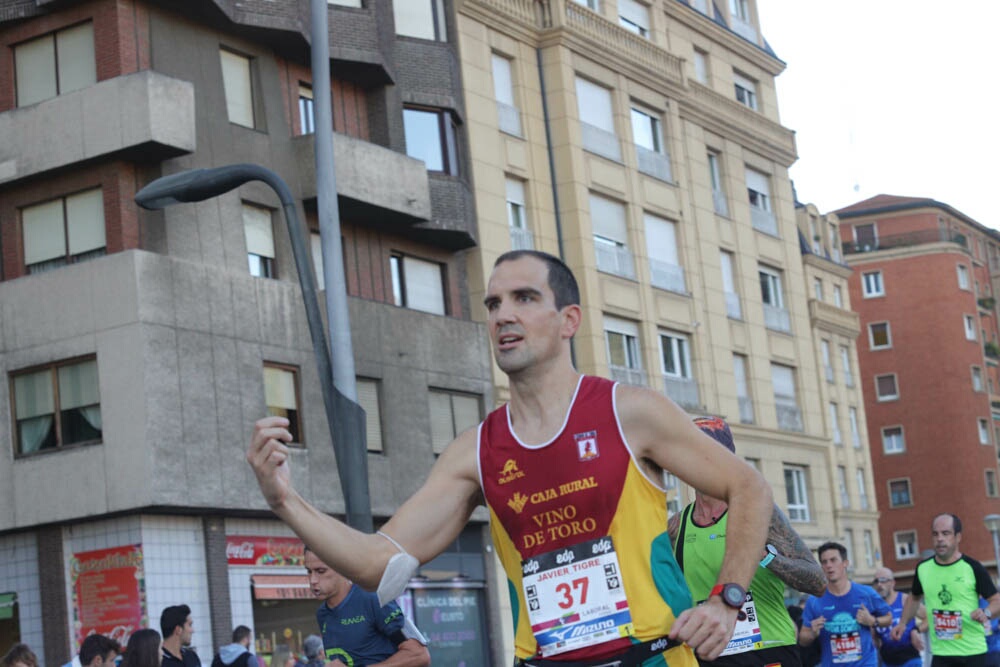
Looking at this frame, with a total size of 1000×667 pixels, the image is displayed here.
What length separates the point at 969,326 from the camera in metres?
86.0

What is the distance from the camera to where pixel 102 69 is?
2922 cm

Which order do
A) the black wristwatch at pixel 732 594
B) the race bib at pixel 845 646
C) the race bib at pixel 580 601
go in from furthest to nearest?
the race bib at pixel 845 646
the race bib at pixel 580 601
the black wristwatch at pixel 732 594

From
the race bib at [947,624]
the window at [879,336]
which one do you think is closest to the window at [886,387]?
the window at [879,336]

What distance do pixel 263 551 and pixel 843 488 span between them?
3146 cm

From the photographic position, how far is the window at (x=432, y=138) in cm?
3644

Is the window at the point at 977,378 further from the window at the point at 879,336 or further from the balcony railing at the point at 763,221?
the balcony railing at the point at 763,221

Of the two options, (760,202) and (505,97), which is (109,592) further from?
(760,202)

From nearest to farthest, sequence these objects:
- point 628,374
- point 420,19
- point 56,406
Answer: point 56,406, point 420,19, point 628,374

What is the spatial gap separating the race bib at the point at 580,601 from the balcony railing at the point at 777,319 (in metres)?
46.2

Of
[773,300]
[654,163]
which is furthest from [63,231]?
[773,300]

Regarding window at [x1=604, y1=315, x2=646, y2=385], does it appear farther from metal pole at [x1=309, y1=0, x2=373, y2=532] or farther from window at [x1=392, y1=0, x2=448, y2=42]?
metal pole at [x1=309, y1=0, x2=373, y2=532]

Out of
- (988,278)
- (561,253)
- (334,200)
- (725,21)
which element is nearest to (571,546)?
(334,200)

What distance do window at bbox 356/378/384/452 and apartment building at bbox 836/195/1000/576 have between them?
5126 centimetres

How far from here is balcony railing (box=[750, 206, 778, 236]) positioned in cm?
5172
